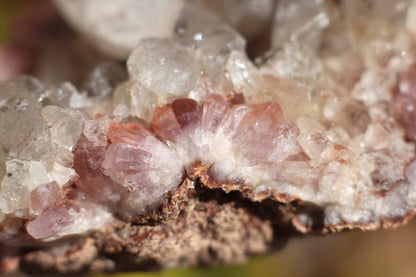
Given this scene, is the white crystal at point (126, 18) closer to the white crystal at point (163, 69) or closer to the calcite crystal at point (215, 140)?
the calcite crystal at point (215, 140)

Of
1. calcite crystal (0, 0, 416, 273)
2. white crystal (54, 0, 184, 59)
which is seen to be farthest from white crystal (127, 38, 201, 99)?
white crystal (54, 0, 184, 59)

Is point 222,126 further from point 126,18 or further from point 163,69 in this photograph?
point 126,18

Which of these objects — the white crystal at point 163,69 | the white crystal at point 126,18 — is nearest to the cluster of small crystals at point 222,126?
the white crystal at point 163,69

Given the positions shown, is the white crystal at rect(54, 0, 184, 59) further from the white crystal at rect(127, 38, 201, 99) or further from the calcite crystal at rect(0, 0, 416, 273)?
the white crystal at rect(127, 38, 201, 99)

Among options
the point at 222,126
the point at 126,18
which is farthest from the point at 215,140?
the point at 126,18

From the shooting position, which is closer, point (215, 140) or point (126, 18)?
point (215, 140)

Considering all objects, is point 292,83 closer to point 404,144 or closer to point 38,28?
point 404,144

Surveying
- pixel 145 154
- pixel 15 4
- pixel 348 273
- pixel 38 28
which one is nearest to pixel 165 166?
pixel 145 154
